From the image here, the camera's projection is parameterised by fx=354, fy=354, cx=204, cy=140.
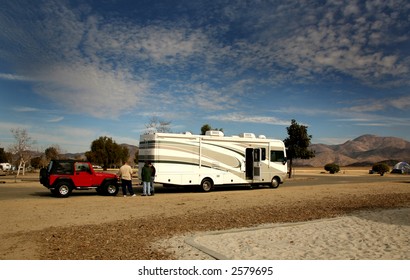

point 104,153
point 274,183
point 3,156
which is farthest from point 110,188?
point 3,156

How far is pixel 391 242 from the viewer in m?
7.05

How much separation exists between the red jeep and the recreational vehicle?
220 cm

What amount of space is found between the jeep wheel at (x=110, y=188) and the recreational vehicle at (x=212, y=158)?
1.87 metres

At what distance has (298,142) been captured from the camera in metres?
35.3

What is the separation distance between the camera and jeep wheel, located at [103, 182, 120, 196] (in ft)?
57.6

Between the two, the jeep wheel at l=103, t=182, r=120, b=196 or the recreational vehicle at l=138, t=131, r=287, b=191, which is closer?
the jeep wheel at l=103, t=182, r=120, b=196

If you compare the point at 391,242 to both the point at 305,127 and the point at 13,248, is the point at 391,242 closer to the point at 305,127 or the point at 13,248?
the point at 13,248

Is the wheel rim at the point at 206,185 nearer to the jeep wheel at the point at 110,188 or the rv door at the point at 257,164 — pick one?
the rv door at the point at 257,164

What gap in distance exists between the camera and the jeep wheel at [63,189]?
53.6 ft

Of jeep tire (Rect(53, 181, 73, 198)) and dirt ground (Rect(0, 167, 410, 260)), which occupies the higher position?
jeep tire (Rect(53, 181, 73, 198))

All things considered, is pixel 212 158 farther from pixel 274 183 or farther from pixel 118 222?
pixel 118 222

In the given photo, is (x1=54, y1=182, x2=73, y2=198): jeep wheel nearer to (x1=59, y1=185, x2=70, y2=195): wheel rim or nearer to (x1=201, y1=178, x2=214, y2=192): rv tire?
(x1=59, y1=185, x2=70, y2=195): wheel rim

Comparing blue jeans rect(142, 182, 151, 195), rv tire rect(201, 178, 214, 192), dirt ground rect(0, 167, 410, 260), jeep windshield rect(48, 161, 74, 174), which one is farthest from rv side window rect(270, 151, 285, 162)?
jeep windshield rect(48, 161, 74, 174)

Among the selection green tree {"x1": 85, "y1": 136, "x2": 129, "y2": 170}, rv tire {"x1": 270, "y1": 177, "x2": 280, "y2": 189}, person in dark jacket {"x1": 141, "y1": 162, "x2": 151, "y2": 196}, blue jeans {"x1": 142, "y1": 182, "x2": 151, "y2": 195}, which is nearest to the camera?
person in dark jacket {"x1": 141, "y1": 162, "x2": 151, "y2": 196}
